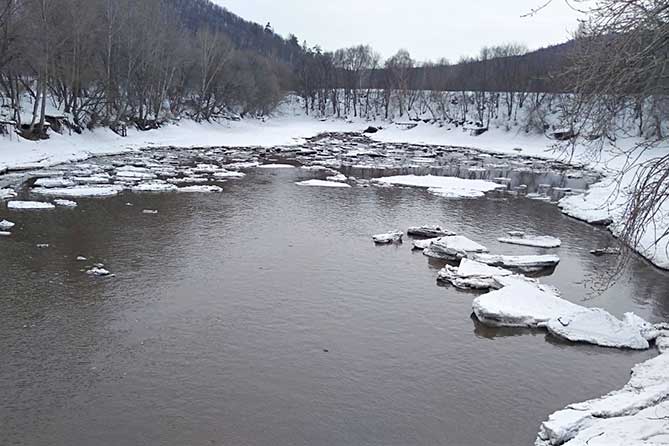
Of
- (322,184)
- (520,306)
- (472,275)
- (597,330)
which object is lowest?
(597,330)

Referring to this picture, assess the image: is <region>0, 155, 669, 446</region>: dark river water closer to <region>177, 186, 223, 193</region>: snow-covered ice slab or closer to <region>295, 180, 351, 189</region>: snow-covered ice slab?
<region>177, 186, 223, 193</region>: snow-covered ice slab

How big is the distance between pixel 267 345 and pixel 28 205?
1342 cm

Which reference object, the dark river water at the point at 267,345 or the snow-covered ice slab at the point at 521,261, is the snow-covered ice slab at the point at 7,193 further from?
the snow-covered ice slab at the point at 521,261

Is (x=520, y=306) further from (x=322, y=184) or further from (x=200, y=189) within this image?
(x=322, y=184)

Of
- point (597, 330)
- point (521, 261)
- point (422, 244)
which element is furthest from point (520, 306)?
point (422, 244)

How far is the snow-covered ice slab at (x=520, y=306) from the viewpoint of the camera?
1107cm

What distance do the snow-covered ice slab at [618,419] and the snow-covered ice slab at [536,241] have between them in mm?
8724

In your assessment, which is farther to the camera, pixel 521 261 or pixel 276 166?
pixel 276 166

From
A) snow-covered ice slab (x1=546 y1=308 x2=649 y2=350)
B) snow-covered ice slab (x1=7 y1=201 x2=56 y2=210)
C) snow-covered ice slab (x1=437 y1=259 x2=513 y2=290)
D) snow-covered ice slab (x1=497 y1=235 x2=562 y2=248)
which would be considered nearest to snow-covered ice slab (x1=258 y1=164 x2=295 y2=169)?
snow-covered ice slab (x1=7 y1=201 x2=56 y2=210)

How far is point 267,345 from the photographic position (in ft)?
31.3

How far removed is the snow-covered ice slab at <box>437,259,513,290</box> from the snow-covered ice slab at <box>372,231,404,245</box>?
9.33 ft

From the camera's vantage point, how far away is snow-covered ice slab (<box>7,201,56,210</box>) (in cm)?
1886

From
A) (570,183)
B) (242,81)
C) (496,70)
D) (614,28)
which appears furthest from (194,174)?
(496,70)

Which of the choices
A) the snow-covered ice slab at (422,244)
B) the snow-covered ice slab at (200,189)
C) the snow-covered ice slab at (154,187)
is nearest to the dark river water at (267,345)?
the snow-covered ice slab at (422,244)
